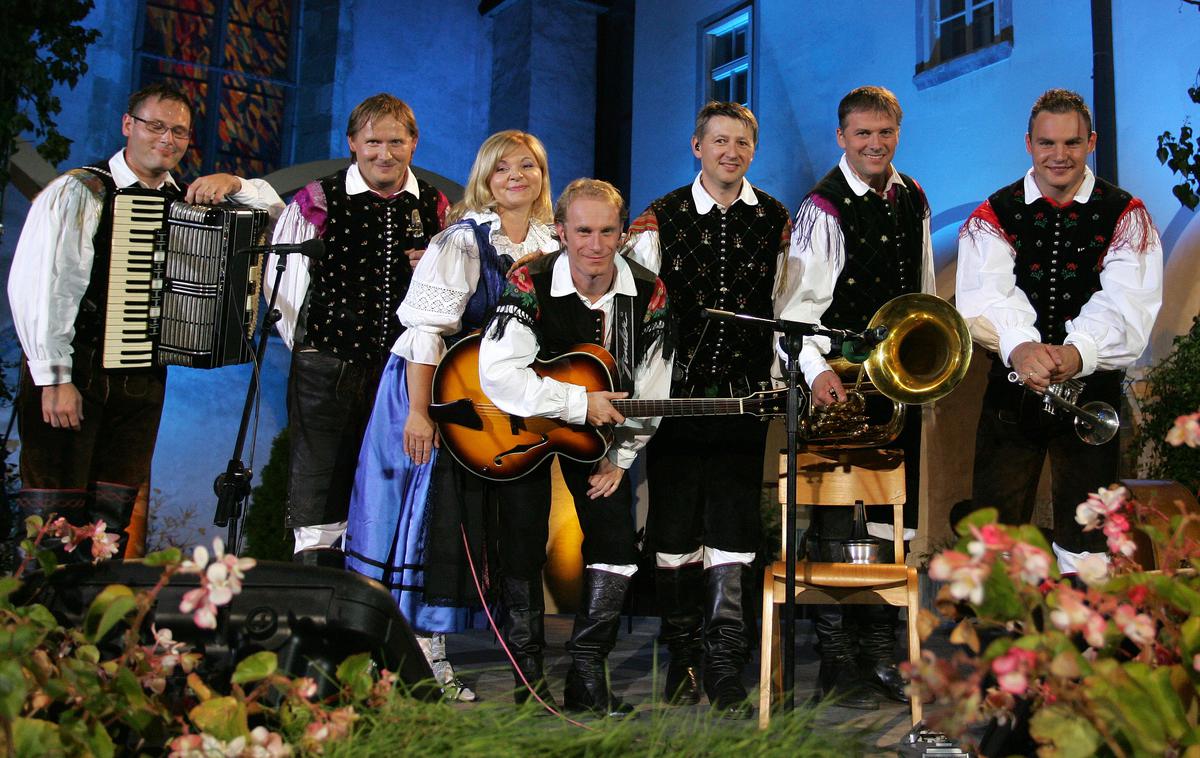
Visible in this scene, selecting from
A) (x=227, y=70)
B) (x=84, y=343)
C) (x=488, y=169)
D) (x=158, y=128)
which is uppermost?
(x=227, y=70)

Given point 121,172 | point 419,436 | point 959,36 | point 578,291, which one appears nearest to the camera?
point 578,291

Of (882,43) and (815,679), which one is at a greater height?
(882,43)

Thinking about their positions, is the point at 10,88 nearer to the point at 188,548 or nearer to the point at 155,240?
the point at 155,240

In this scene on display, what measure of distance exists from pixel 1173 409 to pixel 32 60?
6.35 metres

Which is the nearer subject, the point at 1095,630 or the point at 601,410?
the point at 1095,630

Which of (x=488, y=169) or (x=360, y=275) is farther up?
(x=488, y=169)

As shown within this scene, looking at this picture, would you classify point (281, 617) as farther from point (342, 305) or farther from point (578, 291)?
point (342, 305)

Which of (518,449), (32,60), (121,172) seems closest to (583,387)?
(518,449)

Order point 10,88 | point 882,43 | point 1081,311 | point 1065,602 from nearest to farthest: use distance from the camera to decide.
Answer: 1. point 1065,602
2. point 1081,311
3. point 10,88
4. point 882,43

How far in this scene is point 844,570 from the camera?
3410mm

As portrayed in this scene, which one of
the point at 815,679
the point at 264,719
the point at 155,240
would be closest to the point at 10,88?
the point at 155,240

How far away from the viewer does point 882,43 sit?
25.3 ft

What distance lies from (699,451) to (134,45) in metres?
8.21

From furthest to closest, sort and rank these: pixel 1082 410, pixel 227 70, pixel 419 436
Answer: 1. pixel 227 70
2. pixel 419 436
3. pixel 1082 410
